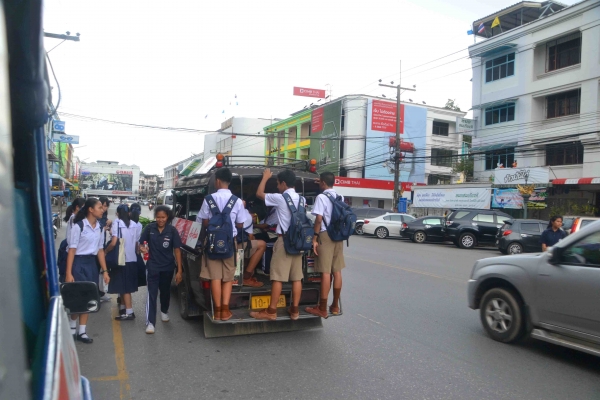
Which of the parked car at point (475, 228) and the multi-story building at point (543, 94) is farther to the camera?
the multi-story building at point (543, 94)

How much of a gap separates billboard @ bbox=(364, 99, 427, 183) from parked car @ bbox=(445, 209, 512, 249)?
67.8 ft

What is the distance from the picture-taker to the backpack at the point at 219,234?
17.7 feet

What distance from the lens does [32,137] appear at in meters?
1.76

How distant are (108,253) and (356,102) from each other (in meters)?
38.5

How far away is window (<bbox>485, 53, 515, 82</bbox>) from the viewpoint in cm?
2981

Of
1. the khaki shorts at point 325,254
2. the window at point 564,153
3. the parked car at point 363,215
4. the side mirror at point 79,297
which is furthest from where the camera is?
the window at point 564,153

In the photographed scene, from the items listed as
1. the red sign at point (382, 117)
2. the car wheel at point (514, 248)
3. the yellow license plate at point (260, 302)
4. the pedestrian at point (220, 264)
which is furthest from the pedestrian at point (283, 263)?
the red sign at point (382, 117)

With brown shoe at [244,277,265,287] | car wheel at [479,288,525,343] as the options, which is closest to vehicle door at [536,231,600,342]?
car wheel at [479,288,525,343]

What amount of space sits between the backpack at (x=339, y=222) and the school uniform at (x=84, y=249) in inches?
108

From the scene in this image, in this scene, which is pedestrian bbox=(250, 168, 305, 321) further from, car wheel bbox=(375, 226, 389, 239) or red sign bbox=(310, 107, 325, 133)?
red sign bbox=(310, 107, 325, 133)

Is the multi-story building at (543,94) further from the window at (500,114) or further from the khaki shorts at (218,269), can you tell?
the khaki shorts at (218,269)

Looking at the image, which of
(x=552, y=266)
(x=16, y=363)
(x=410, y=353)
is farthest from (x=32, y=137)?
(x=552, y=266)

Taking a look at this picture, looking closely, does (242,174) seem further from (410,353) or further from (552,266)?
(552,266)

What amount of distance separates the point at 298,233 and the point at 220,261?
95 centimetres
